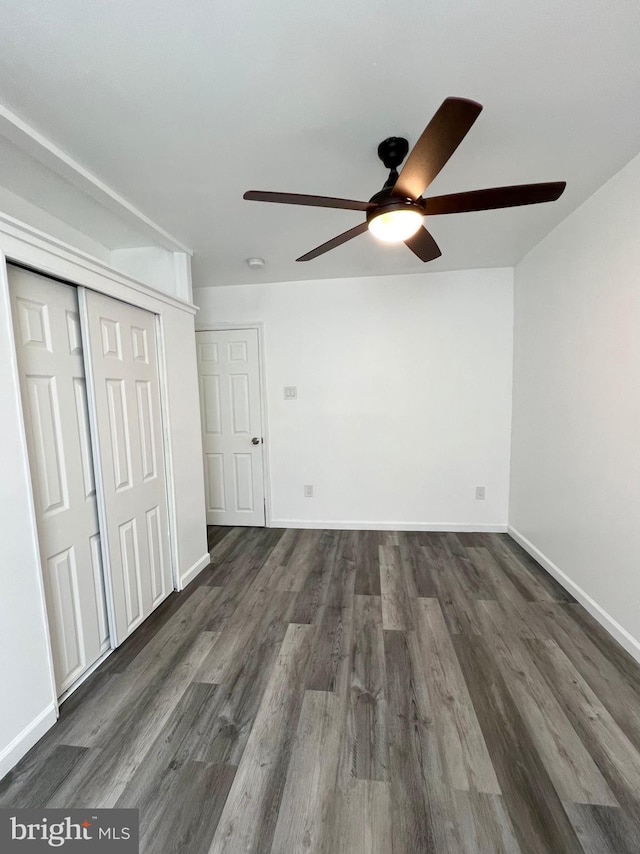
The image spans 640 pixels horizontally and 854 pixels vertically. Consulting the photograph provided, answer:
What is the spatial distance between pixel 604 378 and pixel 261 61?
2275mm

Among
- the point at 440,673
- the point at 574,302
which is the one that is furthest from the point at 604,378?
the point at 440,673

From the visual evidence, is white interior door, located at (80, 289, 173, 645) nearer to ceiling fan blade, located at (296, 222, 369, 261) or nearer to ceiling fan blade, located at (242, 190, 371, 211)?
ceiling fan blade, located at (242, 190, 371, 211)

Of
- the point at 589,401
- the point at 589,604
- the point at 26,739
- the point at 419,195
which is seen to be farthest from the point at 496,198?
the point at 26,739

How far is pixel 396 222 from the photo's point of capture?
4.75 feet

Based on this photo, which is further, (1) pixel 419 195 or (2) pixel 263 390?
(2) pixel 263 390

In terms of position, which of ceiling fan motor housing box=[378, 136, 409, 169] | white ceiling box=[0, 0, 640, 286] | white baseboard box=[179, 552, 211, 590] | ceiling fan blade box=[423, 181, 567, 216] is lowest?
white baseboard box=[179, 552, 211, 590]

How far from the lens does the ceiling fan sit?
41.4 inches

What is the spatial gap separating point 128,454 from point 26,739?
128 centimetres

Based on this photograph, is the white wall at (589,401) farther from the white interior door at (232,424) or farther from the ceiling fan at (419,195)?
the white interior door at (232,424)

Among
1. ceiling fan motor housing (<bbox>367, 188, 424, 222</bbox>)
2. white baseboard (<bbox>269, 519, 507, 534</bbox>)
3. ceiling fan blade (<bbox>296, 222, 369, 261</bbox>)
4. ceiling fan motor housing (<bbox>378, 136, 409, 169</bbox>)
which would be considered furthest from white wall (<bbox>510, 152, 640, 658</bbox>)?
ceiling fan blade (<bbox>296, 222, 369, 261</bbox>)

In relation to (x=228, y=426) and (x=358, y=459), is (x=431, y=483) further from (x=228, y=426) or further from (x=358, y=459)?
(x=228, y=426)

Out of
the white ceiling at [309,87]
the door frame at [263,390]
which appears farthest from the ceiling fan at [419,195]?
the door frame at [263,390]

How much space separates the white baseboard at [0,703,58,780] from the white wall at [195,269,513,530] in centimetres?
242

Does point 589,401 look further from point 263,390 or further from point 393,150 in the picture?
point 263,390
